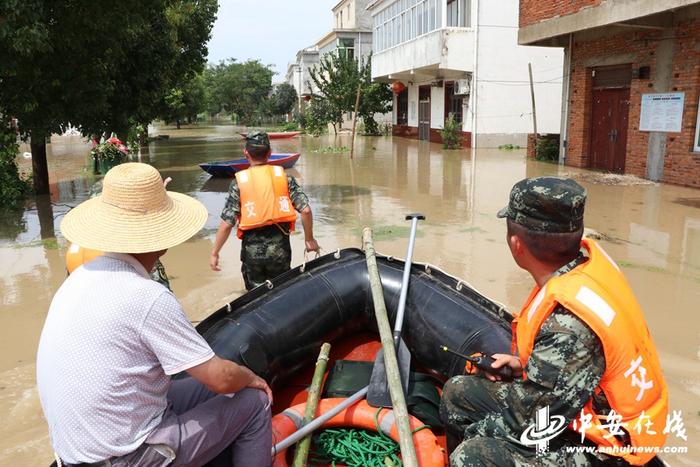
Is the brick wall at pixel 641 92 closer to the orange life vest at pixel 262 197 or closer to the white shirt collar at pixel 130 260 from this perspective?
the orange life vest at pixel 262 197

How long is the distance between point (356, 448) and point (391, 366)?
409 mm

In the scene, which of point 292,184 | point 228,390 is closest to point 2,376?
point 292,184

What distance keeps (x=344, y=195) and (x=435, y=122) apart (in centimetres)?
1337

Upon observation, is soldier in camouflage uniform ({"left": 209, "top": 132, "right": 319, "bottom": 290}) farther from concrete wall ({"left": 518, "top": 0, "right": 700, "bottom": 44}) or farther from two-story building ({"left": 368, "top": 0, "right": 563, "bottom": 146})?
two-story building ({"left": 368, "top": 0, "right": 563, "bottom": 146})

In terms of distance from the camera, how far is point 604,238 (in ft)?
23.9

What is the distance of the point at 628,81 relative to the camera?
12375mm

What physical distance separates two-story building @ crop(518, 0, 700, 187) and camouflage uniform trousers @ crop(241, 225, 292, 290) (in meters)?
8.41

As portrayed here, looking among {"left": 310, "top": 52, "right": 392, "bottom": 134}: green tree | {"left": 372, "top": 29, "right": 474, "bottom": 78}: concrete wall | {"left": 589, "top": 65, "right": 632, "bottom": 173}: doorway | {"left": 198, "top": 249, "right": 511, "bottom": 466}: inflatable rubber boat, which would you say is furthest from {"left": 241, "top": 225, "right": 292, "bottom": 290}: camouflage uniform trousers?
{"left": 310, "top": 52, "right": 392, "bottom": 134}: green tree

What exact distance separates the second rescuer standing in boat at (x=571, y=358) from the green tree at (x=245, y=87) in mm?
56731

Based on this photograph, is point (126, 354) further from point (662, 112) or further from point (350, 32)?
point (350, 32)

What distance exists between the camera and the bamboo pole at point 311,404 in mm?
2447

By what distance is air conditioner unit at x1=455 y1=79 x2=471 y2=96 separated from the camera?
64.0 feet

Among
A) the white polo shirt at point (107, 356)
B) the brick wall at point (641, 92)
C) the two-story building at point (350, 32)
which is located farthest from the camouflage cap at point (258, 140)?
the two-story building at point (350, 32)

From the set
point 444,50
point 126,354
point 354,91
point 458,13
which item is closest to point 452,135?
point 444,50
